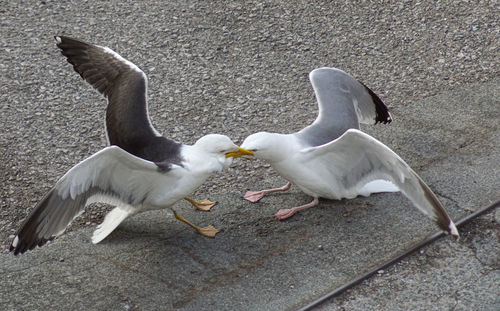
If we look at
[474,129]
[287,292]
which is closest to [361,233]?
[287,292]

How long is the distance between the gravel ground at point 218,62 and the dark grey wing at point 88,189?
63cm

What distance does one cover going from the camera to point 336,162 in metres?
3.99

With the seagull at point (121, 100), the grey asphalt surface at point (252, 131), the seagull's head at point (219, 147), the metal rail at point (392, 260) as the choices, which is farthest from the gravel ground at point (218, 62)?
the metal rail at point (392, 260)

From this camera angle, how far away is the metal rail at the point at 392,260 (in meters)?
3.39

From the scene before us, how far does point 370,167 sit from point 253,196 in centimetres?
85

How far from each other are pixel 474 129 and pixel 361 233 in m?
1.58

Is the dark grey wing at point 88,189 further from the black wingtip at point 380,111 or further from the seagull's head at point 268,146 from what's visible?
the black wingtip at point 380,111

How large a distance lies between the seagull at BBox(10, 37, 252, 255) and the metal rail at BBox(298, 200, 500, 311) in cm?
87

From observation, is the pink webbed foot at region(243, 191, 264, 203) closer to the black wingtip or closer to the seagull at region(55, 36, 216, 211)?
the seagull at region(55, 36, 216, 211)

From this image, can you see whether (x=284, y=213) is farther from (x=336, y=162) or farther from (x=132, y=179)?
(x=132, y=179)

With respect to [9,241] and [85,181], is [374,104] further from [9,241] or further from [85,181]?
[9,241]

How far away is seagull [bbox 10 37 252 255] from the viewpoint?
3.39 m

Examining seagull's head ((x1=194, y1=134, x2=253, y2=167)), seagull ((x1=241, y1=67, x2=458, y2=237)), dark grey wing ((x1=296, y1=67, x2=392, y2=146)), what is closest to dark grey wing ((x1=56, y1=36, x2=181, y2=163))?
seagull's head ((x1=194, y1=134, x2=253, y2=167))

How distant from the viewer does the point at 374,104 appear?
4.73 meters
